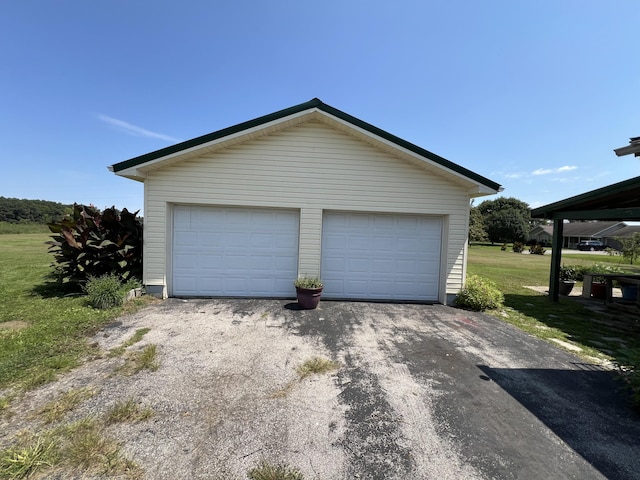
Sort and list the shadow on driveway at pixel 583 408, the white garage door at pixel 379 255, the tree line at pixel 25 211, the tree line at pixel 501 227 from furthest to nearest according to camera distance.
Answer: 1. the tree line at pixel 25 211
2. the tree line at pixel 501 227
3. the white garage door at pixel 379 255
4. the shadow on driveway at pixel 583 408

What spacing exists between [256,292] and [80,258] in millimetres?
4334

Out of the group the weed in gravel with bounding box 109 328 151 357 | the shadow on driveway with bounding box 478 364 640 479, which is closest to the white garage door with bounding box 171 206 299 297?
the weed in gravel with bounding box 109 328 151 357

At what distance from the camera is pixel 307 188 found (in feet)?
23.1

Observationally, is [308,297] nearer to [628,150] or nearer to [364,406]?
[364,406]

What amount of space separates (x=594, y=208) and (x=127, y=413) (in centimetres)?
1173

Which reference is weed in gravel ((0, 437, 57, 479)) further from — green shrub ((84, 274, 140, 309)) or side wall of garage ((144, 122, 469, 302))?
side wall of garage ((144, 122, 469, 302))

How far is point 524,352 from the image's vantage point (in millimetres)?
4574

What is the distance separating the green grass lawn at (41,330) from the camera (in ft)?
11.0

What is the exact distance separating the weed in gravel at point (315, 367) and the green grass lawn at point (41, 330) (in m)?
2.86

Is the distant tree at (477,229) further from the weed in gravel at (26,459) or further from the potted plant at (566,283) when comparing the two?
the weed in gravel at (26,459)

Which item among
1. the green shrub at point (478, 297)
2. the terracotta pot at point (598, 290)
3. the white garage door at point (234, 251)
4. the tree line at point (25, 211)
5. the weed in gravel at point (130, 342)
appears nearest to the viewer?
the weed in gravel at point (130, 342)

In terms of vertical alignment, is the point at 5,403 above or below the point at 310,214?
below

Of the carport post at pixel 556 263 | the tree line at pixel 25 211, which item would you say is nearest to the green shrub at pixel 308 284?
the carport post at pixel 556 263

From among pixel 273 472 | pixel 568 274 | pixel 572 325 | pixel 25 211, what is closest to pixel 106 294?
pixel 273 472
